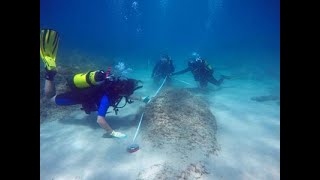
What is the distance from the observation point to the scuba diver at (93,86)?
6184 millimetres

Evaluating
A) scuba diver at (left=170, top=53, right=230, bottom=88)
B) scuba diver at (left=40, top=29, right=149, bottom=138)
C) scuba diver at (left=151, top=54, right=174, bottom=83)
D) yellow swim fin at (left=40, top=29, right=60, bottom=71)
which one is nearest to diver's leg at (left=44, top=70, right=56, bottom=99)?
scuba diver at (left=40, top=29, right=149, bottom=138)

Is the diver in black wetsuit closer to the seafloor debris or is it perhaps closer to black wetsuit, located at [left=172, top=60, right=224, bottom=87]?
black wetsuit, located at [left=172, top=60, right=224, bottom=87]

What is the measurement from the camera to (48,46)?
641 centimetres

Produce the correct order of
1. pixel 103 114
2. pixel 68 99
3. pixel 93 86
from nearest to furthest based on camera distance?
1. pixel 103 114
2. pixel 93 86
3. pixel 68 99

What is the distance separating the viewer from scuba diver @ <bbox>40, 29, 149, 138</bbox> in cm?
618

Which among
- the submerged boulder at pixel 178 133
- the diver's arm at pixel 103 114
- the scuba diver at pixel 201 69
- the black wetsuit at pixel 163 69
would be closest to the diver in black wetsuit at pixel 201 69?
the scuba diver at pixel 201 69

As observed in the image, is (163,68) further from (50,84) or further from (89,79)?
(89,79)

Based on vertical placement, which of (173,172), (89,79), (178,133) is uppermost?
(89,79)

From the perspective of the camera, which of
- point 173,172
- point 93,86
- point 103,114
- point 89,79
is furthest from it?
point 93,86

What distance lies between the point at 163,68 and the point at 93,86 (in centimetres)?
744

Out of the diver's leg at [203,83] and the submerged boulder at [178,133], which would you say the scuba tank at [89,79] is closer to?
the submerged boulder at [178,133]

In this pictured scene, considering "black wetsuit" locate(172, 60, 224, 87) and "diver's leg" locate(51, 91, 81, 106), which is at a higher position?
"black wetsuit" locate(172, 60, 224, 87)

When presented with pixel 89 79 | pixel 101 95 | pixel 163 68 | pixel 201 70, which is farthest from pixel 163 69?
pixel 89 79
